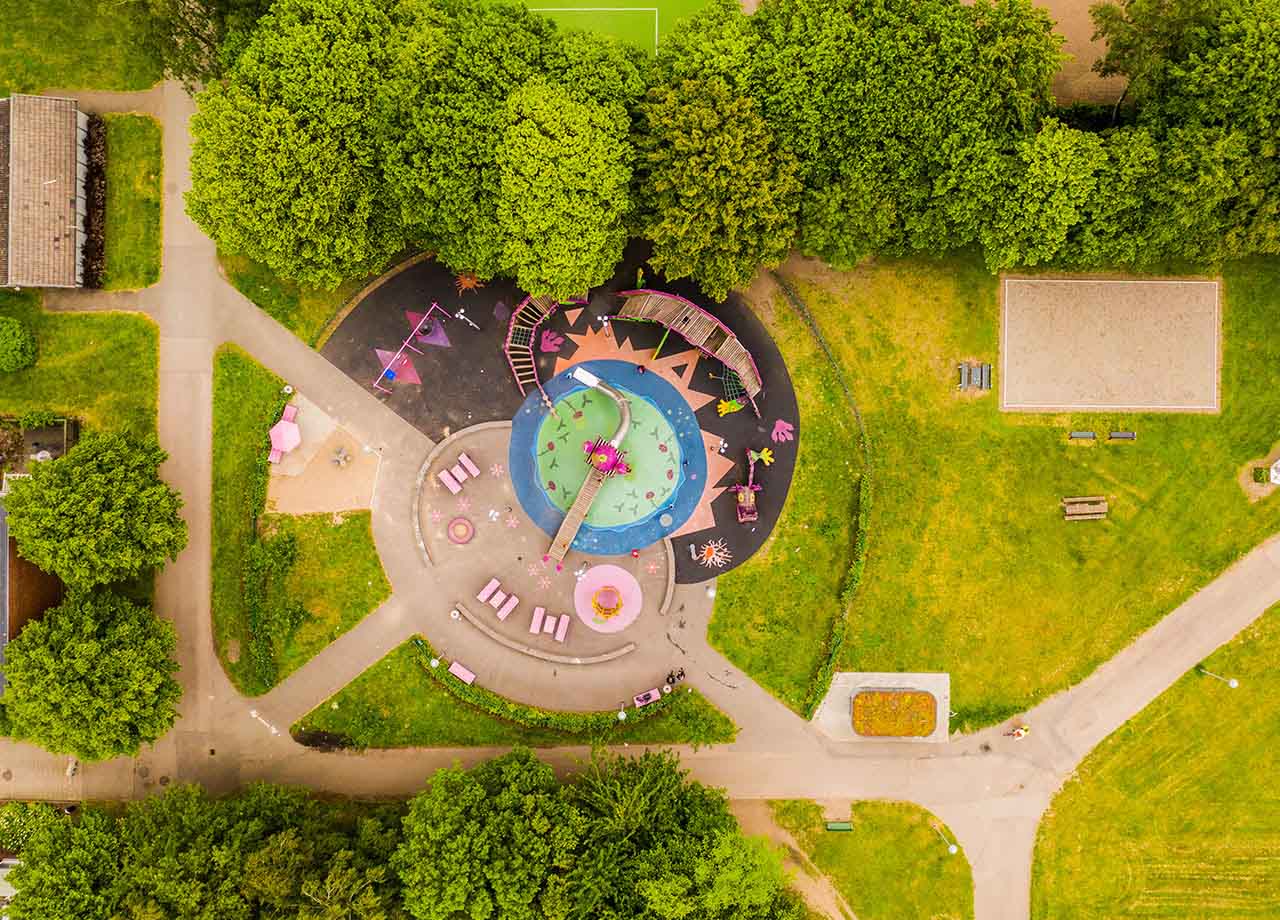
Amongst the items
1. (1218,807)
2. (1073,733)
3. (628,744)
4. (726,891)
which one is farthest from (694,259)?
(1218,807)

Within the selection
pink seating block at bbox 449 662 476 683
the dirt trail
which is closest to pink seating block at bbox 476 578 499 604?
pink seating block at bbox 449 662 476 683

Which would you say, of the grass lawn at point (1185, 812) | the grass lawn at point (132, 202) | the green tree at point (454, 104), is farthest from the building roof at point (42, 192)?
the grass lawn at point (1185, 812)

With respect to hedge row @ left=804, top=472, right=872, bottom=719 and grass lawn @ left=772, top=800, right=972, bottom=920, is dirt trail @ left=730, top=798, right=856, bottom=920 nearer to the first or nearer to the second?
grass lawn @ left=772, top=800, right=972, bottom=920

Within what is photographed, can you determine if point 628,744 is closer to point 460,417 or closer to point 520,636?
point 520,636

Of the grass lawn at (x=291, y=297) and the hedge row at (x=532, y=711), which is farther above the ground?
the grass lawn at (x=291, y=297)

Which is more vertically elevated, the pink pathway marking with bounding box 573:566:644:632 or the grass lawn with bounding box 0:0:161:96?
the grass lawn with bounding box 0:0:161:96

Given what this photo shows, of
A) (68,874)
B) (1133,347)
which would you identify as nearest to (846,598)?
(1133,347)

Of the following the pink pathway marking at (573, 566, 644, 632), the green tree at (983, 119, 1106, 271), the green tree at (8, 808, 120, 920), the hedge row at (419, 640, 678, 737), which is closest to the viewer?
the green tree at (8, 808, 120, 920)

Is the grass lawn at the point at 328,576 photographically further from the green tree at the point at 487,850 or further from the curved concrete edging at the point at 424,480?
the green tree at the point at 487,850
